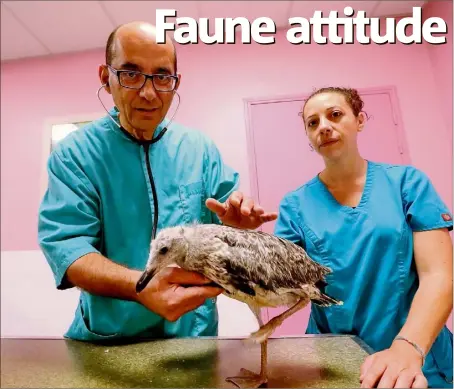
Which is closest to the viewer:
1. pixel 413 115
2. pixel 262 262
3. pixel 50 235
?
pixel 262 262

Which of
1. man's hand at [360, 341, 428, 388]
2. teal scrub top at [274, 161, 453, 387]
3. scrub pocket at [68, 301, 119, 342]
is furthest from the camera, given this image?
scrub pocket at [68, 301, 119, 342]

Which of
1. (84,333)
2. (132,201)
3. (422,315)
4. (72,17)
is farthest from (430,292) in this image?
(72,17)

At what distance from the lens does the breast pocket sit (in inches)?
23.5

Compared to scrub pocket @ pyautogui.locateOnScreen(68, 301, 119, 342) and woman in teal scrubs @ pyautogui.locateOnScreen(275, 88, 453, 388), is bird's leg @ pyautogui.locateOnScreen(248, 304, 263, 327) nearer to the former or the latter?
woman in teal scrubs @ pyautogui.locateOnScreen(275, 88, 453, 388)

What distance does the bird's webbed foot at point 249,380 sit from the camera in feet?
1.42

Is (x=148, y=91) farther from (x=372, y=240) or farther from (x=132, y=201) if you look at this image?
(x=372, y=240)

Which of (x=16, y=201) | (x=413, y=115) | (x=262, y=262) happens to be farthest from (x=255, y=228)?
(x=16, y=201)

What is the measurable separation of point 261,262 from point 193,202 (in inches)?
8.8

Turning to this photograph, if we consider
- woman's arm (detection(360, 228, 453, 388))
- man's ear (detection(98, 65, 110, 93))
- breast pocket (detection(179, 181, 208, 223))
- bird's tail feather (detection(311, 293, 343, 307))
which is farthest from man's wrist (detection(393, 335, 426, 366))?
man's ear (detection(98, 65, 110, 93))

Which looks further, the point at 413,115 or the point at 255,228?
the point at 413,115

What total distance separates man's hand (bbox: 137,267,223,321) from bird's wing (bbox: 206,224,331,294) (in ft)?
0.12

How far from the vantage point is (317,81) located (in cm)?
61

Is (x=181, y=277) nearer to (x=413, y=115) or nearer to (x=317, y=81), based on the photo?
(x=317, y=81)

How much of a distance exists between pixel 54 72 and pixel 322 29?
531 mm
